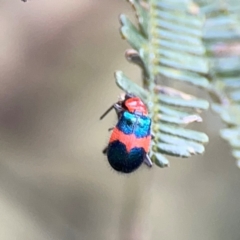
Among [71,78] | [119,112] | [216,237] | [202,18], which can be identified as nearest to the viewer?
[202,18]

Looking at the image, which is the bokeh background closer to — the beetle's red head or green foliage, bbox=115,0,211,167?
the beetle's red head

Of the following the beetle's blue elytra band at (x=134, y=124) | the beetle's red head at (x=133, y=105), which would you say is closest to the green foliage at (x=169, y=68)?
the beetle's blue elytra band at (x=134, y=124)

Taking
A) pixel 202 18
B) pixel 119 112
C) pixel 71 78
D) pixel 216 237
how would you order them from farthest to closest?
pixel 71 78 → pixel 216 237 → pixel 119 112 → pixel 202 18

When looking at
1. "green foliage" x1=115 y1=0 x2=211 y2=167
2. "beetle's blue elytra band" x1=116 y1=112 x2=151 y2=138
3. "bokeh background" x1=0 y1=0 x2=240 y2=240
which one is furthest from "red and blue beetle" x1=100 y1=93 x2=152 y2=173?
"bokeh background" x1=0 y1=0 x2=240 y2=240

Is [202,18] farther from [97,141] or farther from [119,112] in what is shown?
[97,141]

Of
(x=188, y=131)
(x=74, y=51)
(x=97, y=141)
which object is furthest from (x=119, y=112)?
(x=74, y=51)

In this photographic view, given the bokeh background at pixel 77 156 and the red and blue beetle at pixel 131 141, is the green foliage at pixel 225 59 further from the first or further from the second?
the bokeh background at pixel 77 156
